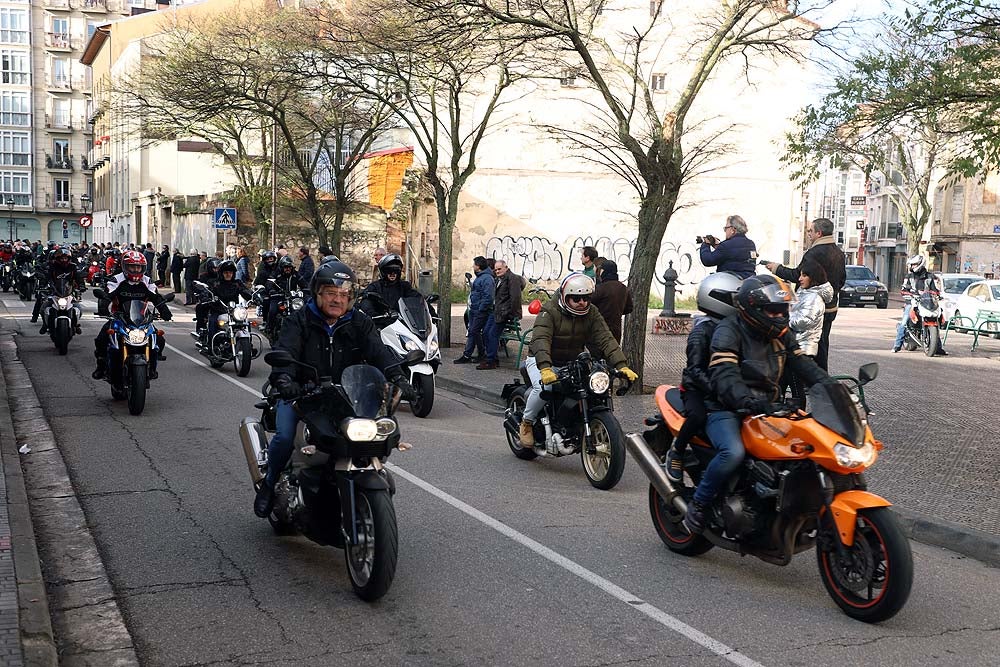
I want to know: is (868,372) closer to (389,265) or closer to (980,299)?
(389,265)

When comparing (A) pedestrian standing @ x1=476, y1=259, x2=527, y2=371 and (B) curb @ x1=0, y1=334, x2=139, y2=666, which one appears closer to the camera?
(B) curb @ x1=0, y1=334, x2=139, y2=666

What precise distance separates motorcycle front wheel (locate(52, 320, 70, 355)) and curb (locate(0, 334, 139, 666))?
776 centimetres

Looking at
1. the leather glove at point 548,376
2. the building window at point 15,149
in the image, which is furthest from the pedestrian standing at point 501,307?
the building window at point 15,149

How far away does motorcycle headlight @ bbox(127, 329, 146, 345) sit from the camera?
1161cm

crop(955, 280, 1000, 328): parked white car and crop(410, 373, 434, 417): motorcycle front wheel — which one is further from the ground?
crop(955, 280, 1000, 328): parked white car

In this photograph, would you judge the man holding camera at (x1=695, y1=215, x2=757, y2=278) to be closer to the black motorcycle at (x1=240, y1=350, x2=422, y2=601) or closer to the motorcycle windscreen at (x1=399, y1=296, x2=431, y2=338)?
the motorcycle windscreen at (x1=399, y1=296, x2=431, y2=338)

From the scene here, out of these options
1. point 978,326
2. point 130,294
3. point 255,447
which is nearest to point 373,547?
point 255,447

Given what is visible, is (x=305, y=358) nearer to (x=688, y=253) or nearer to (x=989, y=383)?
(x=989, y=383)

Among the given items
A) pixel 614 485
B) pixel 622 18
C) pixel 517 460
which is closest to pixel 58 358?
pixel 517 460

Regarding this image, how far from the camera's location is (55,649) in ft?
15.2

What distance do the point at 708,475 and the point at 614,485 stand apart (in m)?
2.57

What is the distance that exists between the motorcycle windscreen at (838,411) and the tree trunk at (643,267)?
26.9ft

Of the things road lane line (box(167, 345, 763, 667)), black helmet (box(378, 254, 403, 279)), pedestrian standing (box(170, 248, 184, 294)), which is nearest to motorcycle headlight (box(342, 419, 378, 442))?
road lane line (box(167, 345, 763, 667))

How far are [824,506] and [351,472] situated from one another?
236 cm
